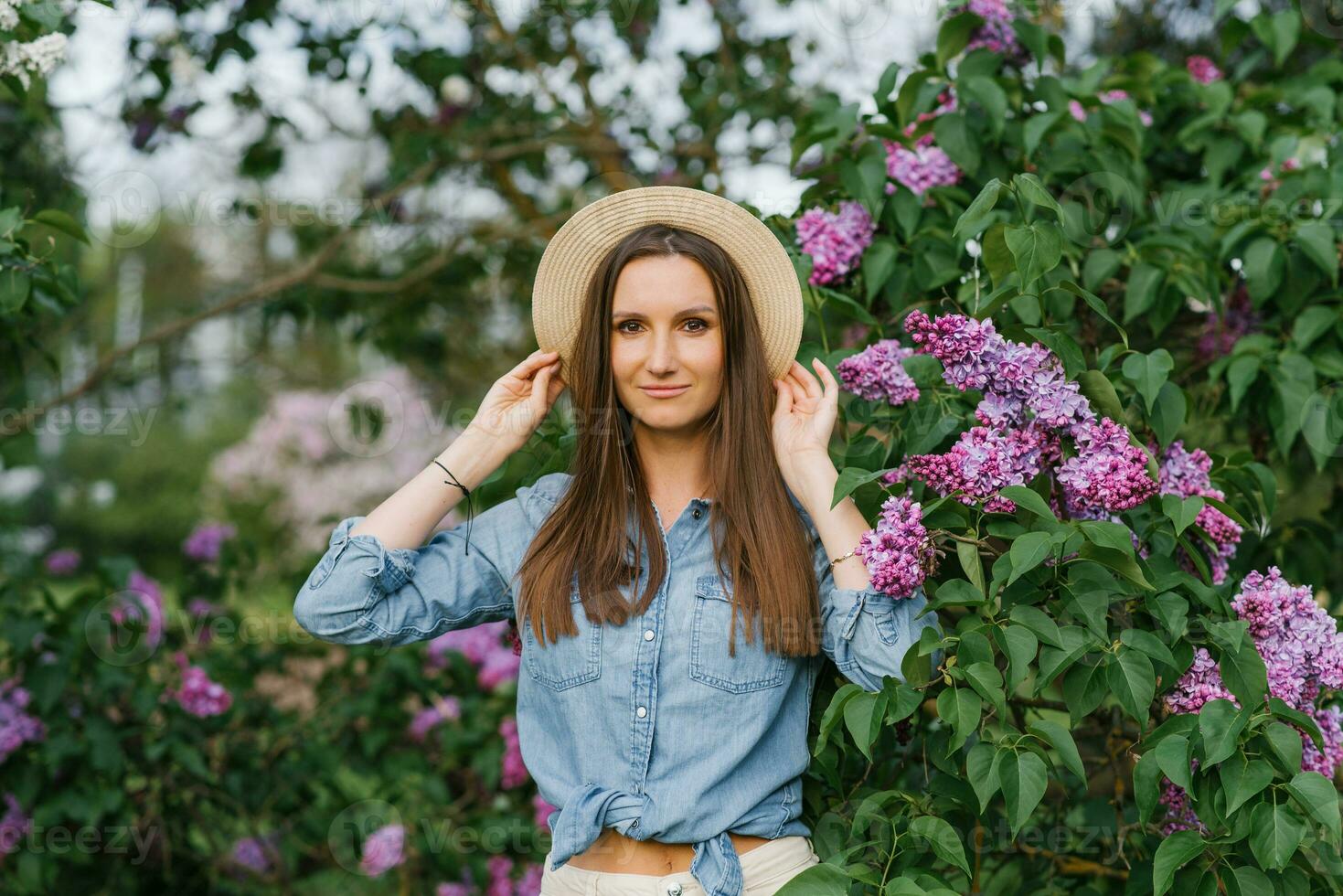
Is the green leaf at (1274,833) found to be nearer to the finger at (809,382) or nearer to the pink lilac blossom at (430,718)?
the finger at (809,382)

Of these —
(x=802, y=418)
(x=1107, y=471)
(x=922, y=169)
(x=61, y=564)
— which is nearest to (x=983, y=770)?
(x=1107, y=471)

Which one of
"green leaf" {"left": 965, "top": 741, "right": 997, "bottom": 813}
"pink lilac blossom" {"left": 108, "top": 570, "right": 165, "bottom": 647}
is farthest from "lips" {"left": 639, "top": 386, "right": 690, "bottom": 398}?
"pink lilac blossom" {"left": 108, "top": 570, "right": 165, "bottom": 647}

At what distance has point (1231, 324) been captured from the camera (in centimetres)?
233

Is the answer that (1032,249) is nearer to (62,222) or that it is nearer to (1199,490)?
(1199,490)

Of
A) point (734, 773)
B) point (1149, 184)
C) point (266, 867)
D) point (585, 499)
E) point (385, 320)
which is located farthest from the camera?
point (385, 320)

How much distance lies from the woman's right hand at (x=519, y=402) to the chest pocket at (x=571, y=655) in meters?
0.24

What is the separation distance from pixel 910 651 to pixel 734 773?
0.96ft

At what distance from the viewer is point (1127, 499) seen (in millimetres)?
1514

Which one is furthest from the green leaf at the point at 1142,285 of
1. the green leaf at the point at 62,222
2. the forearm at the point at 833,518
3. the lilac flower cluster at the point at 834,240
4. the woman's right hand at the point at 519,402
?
the green leaf at the point at 62,222

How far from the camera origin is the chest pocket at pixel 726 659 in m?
1.59

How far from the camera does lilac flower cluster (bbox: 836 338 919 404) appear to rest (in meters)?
1.73

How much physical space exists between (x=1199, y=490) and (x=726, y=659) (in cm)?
73

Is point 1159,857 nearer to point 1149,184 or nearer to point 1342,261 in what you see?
point 1342,261

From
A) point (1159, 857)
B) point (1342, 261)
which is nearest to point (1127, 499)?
point (1159, 857)
